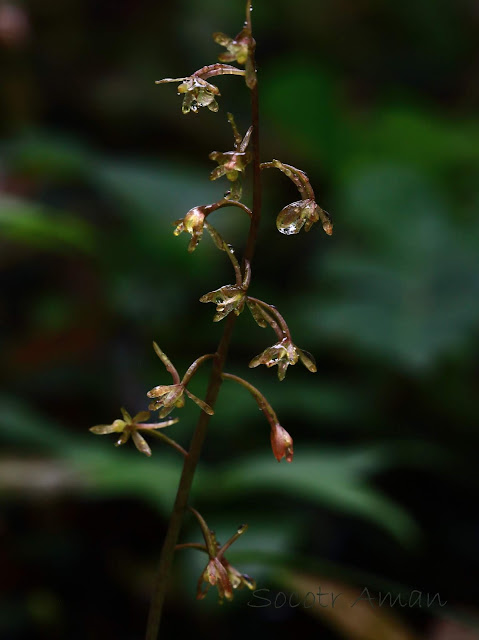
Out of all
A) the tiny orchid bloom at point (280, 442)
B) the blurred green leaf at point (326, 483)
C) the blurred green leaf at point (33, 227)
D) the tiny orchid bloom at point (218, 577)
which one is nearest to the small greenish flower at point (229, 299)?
the tiny orchid bloom at point (280, 442)

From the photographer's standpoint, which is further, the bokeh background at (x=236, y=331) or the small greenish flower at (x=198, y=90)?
the bokeh background at (x=236, y=331)

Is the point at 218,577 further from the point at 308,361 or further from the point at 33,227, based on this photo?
the point at 33,227

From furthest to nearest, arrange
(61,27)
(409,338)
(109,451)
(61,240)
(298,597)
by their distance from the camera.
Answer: (61,27) < (409,338) < (109,451) < (61,240) < (298,597)

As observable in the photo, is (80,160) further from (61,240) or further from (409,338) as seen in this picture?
(409,338)

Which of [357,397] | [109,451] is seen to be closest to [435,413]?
[357,397]

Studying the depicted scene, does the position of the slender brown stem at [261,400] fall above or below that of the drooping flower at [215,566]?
above

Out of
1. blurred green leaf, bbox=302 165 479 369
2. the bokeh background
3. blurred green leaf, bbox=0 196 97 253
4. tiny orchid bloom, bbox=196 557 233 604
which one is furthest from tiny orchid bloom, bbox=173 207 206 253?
blurred green leaf, bbox=302 165 479 369

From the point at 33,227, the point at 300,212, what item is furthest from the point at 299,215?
the point at 33,227

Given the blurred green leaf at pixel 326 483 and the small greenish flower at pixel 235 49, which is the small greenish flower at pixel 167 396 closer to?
the small greenish flower at pixel 235 49

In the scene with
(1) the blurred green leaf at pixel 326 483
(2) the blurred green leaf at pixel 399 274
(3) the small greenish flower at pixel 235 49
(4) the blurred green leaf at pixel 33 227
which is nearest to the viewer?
(3) the small greenish flower at pixel 235 49
